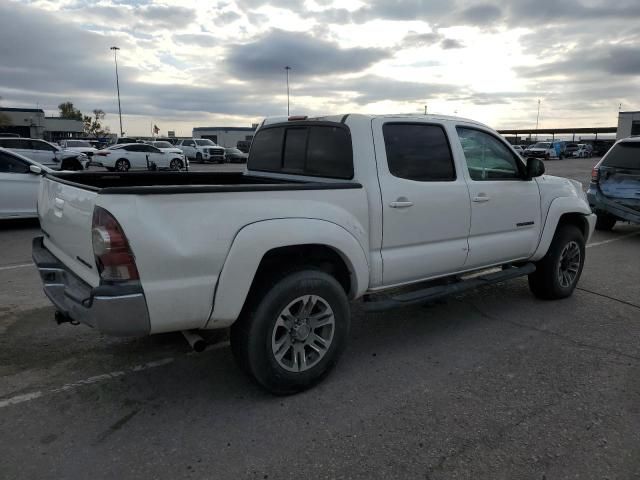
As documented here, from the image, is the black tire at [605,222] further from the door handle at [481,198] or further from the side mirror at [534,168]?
the door handle at [481,198]

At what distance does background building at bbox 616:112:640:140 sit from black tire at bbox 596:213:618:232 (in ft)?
214

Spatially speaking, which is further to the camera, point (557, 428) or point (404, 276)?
point (404, 276)

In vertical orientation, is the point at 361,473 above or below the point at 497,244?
below

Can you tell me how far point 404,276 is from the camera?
3.93 m

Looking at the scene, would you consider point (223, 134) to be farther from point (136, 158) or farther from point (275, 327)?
point (275, 327)

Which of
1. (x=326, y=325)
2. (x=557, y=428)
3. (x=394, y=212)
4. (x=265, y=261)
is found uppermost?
(x=394, y=212)

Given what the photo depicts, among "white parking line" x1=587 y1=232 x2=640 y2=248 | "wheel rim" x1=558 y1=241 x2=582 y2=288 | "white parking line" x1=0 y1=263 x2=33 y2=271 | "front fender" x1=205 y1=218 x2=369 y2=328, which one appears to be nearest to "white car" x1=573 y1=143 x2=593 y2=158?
"white parking line" x1=587 y1=232 x2=640 y2=248

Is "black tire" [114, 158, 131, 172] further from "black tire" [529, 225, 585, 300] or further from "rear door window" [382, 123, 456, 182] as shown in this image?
"rear door window" [382, 123, 456, 182]

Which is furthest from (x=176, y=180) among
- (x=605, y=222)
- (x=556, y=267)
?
(x=605, y=222)

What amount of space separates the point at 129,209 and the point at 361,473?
6.01 ft

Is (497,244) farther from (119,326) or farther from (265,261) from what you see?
(119,326)

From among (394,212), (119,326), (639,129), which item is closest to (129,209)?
(119,326)

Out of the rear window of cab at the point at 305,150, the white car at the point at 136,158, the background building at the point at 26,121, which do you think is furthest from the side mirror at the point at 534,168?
the background building at the point at 26,121

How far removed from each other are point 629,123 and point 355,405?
7681 centimetres
